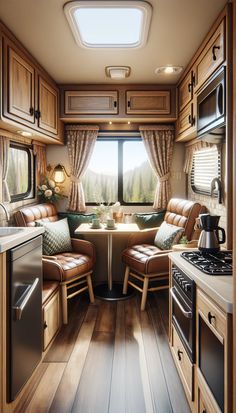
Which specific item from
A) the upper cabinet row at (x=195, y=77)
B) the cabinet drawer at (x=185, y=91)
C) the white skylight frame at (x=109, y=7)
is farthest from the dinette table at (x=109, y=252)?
the white skylight frame at (x=109, y=7)

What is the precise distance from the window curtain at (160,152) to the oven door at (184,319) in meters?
2.14

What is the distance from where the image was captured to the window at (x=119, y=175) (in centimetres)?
434

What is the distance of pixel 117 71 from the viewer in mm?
3244

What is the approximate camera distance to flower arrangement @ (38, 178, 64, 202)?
4.00 meters

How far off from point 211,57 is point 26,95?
1.57 meters

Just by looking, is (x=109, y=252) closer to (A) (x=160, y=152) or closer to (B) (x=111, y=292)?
(B) (x=111, y=292)

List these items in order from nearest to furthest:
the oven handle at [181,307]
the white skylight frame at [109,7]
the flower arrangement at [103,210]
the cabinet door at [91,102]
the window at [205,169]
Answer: the oven handle at [181,307] < the white skylight frame at [109,7] < the window at [205,169] < the cabinet door at [91,102] < the flower arrangement at [103,210]

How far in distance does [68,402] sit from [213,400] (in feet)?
3.24

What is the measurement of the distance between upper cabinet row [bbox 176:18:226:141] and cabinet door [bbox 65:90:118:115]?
80cm

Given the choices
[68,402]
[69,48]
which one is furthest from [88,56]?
[68,402]

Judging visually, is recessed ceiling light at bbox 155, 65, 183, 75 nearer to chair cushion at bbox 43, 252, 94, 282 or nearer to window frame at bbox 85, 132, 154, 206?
window frame at bbox 85, 132, 154, 206

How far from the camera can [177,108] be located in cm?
377

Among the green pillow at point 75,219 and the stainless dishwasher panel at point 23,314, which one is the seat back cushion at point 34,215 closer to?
the green pillow at point 75,219

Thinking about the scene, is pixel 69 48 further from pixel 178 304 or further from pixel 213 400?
pixel 213 400
